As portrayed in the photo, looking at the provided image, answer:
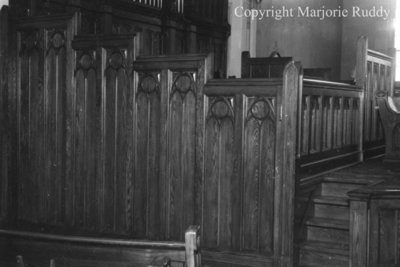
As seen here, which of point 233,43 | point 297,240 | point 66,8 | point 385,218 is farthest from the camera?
point 233,43

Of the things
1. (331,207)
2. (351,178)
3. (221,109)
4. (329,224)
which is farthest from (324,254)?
(221,109)

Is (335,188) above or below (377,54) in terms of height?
below

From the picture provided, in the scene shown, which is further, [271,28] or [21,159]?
[271,28]

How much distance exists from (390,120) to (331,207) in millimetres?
1661

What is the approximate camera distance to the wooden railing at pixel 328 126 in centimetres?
426

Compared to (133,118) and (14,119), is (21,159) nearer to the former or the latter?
(14,119)

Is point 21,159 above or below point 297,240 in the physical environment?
above

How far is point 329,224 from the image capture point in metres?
4.16

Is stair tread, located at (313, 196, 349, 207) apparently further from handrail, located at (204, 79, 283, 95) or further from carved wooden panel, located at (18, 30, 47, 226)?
carved wooden panel, located at (18, 30, 47, 226)

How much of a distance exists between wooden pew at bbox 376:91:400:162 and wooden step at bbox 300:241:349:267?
1.95 meters

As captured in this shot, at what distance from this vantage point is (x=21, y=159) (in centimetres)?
472

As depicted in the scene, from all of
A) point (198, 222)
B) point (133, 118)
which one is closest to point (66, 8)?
point (133, 118)

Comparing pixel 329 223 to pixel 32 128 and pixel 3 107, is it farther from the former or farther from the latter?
pixel 3 107

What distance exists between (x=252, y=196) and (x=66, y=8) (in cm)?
250
